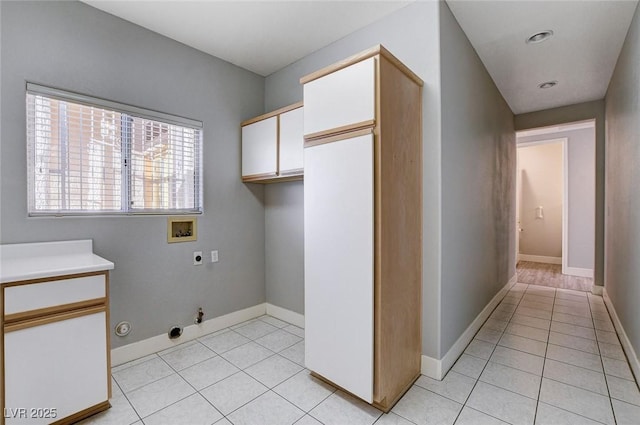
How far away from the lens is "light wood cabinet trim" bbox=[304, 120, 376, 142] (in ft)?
5.46

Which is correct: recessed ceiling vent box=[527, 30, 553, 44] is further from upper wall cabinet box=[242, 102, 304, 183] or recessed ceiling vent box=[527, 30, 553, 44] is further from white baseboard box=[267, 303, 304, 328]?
white baseboard box=[267, 303, 304, 328]

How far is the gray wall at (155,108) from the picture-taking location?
6.11ft

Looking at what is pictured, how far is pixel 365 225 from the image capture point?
168 cm

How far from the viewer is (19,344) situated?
144 centimetres

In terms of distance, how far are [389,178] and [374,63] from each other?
2.12 feet

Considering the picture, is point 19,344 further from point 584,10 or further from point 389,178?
point 584,10

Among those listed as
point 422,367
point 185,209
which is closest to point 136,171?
point 185,209

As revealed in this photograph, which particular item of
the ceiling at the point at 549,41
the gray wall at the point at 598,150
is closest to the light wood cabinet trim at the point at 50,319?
the ceiling at the point at 549,41

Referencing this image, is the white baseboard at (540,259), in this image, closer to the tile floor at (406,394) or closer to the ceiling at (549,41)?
the ceiling at (549,41)

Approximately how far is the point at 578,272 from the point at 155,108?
270 inches

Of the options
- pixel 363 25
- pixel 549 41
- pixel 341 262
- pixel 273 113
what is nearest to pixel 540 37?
pixel 549 41

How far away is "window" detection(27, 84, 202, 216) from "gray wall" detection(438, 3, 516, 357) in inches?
86.1

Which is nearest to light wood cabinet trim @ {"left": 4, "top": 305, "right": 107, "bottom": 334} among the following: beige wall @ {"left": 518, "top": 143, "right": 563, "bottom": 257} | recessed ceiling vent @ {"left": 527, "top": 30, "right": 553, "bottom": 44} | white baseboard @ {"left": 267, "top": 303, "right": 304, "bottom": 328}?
white baseboard @ {"left": 267, "top": 303, "right": 304, "bottom": 328}

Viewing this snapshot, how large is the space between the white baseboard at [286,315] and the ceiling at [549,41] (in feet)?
9.64
